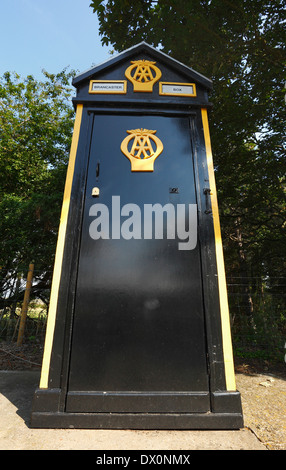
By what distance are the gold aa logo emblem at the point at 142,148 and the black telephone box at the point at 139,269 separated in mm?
11

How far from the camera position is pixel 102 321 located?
78.0 inches

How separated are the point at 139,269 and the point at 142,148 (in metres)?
1.21

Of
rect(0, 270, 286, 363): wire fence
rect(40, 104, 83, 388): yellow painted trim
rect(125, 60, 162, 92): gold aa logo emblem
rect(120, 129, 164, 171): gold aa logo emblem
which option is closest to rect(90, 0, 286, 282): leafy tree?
rect(0, 270, 286, 363): wire fence

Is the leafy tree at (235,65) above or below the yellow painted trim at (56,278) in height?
above

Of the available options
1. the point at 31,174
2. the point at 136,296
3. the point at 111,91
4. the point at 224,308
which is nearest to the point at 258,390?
the point at 224,308

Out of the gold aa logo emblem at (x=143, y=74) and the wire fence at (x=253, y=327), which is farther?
the wire fence at (x=253, y=327)

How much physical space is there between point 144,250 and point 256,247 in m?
6.34

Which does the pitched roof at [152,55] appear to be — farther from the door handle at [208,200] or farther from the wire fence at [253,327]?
the wire fence at [253,327]

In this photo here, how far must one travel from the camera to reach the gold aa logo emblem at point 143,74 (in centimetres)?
257

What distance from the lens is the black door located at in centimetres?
187

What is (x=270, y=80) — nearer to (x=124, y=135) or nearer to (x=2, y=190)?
(x=124, y=135)

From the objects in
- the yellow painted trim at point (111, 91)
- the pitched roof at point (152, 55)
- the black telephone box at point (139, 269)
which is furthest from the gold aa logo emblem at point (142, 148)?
the pitched roof at point (152, 55)

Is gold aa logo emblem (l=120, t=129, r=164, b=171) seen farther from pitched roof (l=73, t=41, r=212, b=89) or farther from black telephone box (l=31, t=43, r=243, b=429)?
pitched roof (l=73, t=41, r=212, b=89)

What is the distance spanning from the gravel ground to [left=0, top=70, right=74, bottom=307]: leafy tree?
195 cm
